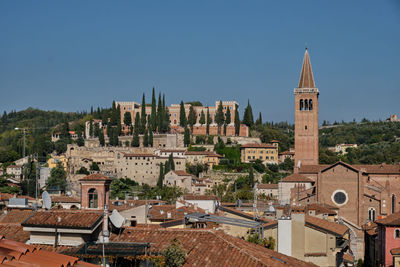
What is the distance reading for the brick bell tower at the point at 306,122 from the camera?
250ft

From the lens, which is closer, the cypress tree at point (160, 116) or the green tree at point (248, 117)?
the cypress tree at point (160, 116)

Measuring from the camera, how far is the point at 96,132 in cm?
11175

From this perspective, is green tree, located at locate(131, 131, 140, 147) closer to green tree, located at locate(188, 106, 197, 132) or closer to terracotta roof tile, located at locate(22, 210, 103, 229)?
green tree, located at locate(188, 106, 197, 132)

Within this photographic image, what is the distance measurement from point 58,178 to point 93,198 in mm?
74478

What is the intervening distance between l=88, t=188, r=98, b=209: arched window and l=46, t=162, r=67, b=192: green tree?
67.8 m

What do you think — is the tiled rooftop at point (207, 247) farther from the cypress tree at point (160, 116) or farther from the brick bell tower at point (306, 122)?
the cypress tree at point (160, 116)

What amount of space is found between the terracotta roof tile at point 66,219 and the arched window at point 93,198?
5774 mm

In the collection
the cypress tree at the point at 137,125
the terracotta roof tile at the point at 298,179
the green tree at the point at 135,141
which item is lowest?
the terracotta roof tile at the point at 298,179

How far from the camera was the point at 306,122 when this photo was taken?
254 ft

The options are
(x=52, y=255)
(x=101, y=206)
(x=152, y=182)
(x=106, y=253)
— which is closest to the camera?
(x=52, y=255)

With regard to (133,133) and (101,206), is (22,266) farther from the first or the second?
(133,133)

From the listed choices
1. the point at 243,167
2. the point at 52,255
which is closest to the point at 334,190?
the point at 243,167

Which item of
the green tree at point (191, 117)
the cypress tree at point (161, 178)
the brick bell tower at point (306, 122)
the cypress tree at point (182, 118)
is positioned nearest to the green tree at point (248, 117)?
the green tree at point (191, 117)

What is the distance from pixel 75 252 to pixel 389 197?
50229mm
